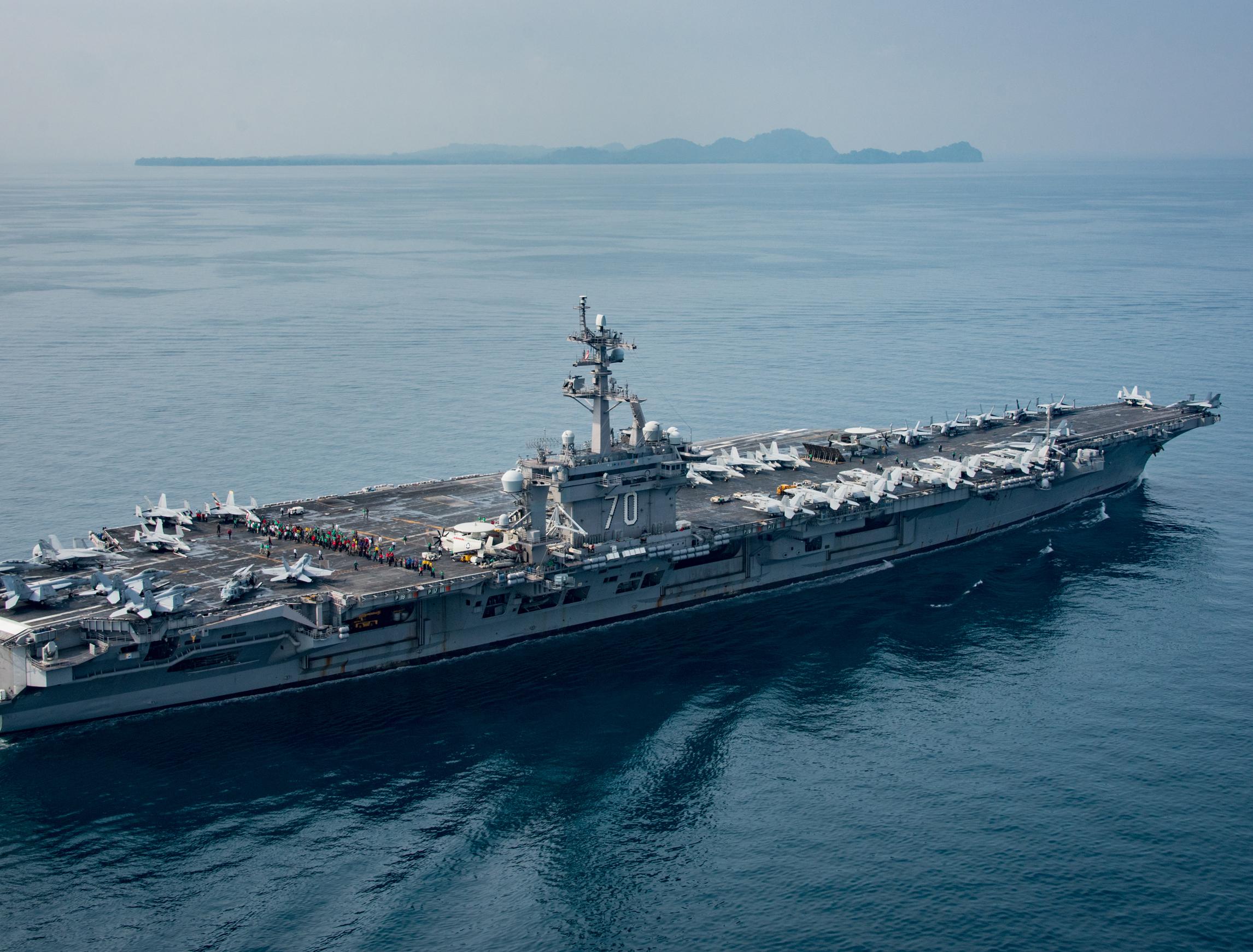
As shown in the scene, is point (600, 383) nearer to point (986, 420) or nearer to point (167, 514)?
point (167, 514)

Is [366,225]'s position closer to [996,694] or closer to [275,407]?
[275,407]

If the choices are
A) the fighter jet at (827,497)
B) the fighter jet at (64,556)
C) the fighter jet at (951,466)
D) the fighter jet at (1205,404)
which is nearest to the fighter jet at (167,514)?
the fighter jet at (64,556)

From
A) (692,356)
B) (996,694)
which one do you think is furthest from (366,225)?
(996,694)

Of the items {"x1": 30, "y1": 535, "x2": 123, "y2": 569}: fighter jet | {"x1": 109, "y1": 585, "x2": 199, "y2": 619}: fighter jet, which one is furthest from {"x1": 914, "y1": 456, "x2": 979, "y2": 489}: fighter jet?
{"x1": 30, "y1": 535, "x2": 123, "y2": 569}: fighter jet

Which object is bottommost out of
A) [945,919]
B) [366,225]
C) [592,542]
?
[945,919]

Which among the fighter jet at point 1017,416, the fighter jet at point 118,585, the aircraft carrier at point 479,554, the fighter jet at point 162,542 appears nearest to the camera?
the aircraft carrier at point 479,554

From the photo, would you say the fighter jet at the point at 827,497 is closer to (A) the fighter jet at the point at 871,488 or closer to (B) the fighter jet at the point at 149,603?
(A) the fighter jet at the point at 871,488

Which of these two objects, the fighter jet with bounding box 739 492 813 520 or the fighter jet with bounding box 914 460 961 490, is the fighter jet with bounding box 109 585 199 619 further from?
the fighter jet with bounding box 914 460 961 490
